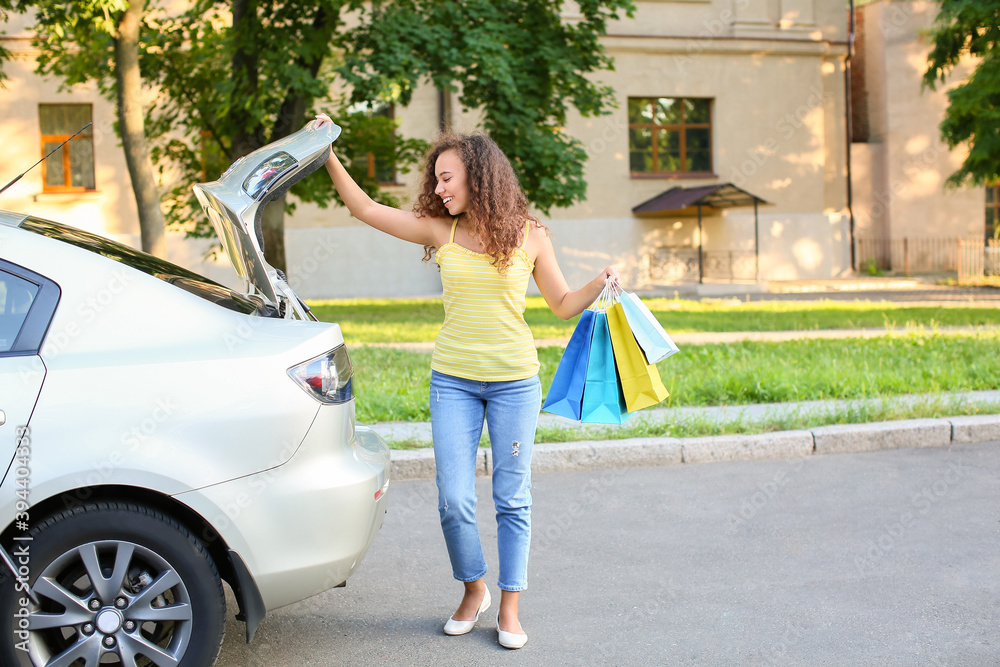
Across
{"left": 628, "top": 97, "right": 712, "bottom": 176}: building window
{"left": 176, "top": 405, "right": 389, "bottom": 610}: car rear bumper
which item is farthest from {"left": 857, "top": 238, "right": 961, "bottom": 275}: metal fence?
{"left": 176, "top": 405, "right": 389, "bottom": 610}: car rear bumper

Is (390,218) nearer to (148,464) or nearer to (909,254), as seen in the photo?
(148,464)

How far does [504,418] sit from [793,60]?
23.5m

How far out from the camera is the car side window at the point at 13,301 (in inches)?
107

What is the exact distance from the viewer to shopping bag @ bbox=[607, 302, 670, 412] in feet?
11.3

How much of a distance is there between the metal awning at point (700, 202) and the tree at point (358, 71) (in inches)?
258

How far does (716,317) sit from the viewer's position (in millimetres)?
14531

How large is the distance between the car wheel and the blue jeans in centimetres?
92

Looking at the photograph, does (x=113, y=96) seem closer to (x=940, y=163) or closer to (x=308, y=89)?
(x=308, y=89)

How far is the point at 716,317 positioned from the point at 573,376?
37.5ft

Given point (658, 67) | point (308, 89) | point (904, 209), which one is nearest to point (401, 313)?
point (308, 89)

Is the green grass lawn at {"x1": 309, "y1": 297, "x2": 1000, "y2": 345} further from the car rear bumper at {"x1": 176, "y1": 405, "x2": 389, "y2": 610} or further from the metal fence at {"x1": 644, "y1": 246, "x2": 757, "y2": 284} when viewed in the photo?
the car rear bumper at {"x1": 176, "y1": 405, "x2": 389, "y2": 610}

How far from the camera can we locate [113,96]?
14062 millimetres

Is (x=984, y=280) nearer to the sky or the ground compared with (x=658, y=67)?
nearer to the ground

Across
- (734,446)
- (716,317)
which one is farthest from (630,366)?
(716,317)
